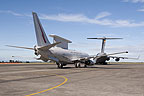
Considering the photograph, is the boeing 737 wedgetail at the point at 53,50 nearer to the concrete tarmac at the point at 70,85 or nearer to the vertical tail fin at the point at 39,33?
the vertical tail fin at the point at 39,33

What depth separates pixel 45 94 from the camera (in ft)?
31.3

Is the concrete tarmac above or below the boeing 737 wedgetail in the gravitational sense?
below

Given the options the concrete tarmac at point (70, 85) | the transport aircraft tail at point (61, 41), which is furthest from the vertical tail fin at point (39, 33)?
the concrete tarmac at point (70, 85)

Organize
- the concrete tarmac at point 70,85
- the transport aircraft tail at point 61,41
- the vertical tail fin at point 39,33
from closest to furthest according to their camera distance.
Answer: the concrete tarmac at point 70,85
the vertical tail fin at point 39,33
the transport aircraft tail at point 61,41

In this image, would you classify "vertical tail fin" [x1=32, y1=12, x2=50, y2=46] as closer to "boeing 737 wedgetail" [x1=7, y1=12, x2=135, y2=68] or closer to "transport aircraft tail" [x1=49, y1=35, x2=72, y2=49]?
"boeing 737 wedgetail" [x1=7, y1=12, x2=135, y2=68]

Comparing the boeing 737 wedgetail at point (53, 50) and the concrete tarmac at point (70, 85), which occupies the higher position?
the boeing 737 wedgetail at point (53, 50)

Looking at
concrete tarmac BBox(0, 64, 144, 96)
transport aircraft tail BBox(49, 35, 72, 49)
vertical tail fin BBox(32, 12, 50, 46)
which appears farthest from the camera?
transport aircraft tail BBox(49, 35, 72, 49)

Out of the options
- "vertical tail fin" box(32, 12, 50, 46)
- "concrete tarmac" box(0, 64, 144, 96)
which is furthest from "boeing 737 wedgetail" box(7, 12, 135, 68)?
"concrete tarmac" box(0, 64, 144, 96)

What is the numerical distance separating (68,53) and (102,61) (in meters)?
38.7

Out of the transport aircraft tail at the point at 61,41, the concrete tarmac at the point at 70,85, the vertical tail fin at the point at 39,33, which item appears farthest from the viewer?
the transport aircraft tail at the point at 61,41

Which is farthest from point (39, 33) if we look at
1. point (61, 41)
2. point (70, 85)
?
point (70, 85)

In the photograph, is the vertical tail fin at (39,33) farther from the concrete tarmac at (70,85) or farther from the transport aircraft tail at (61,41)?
the concrete tarmac at (70,85)

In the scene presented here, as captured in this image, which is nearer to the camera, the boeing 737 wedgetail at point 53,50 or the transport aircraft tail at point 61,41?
the boeing 737 wedgetail at point 53,50

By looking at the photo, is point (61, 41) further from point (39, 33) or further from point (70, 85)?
point (70, 85)
